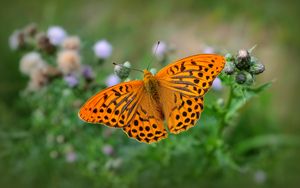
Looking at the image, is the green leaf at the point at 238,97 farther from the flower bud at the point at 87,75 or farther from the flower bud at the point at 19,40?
the flower bud at the point at 19,40

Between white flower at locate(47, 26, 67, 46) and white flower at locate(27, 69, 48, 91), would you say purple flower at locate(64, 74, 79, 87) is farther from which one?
white flower at locate(47, 26, 67, 46)

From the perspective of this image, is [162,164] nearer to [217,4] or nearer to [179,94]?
[179,94]

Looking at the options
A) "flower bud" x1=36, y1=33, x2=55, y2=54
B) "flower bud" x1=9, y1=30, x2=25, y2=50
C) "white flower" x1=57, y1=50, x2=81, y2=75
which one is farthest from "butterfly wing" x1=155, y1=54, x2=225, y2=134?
"flower bud" x1=9, y1=30, x2=25, y2=50

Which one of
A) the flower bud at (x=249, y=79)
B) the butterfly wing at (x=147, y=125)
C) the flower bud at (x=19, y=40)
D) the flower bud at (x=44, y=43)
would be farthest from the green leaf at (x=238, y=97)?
the flower bud at (x=19, y=40)

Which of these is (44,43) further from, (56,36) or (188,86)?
(188,86)

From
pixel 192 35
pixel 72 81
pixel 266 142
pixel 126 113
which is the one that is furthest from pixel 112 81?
pixel 192 35

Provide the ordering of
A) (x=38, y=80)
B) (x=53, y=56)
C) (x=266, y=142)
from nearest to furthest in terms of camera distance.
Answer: (x=38, y=80) < (x=53, y=56) < (x=266, y=142)

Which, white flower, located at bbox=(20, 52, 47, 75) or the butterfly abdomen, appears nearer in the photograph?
the butterfly abdomen
